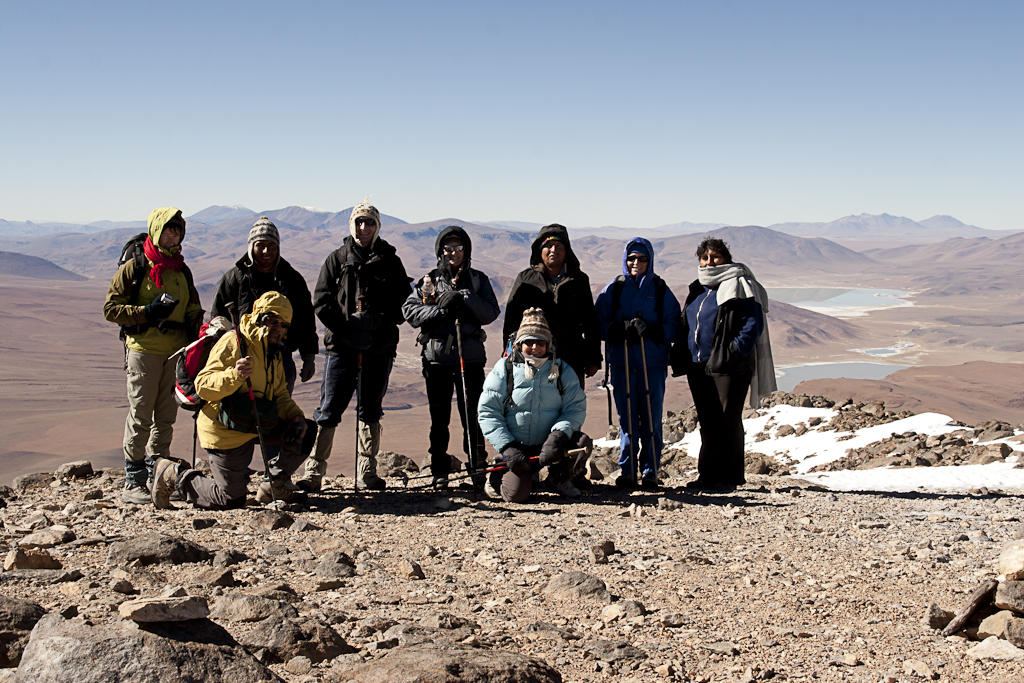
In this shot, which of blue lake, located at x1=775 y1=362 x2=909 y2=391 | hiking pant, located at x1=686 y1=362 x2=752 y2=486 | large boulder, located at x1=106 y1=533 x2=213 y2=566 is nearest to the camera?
large boulder, located at x1=106 y1=533 x2=213 y2=566

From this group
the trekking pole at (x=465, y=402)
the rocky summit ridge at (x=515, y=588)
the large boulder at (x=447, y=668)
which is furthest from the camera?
the trekking pole at (x=465, y=402)

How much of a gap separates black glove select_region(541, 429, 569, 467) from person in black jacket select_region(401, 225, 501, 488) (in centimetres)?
75

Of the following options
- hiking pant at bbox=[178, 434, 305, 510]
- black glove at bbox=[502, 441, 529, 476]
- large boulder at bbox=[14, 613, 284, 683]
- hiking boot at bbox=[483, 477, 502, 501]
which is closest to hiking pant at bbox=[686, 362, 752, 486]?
black glove at bbox=[502, 441, 529, 476]

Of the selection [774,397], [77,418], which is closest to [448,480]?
[774,397]

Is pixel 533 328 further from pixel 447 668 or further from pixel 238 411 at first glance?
pixel 447 668

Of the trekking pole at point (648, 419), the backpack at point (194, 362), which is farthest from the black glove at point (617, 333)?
the backpack at point (194, 362)

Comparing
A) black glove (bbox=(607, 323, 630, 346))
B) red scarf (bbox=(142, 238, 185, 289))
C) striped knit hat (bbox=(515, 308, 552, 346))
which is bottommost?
black glove (bbox=(607, 323, 630, 346))

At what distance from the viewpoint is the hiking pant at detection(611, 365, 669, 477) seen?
618 centimetres

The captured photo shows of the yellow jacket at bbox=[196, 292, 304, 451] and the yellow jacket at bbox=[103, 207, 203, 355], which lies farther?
the yellow jacket at bbox=[103, 207, 203, 355]

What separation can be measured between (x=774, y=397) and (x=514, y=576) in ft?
44.9

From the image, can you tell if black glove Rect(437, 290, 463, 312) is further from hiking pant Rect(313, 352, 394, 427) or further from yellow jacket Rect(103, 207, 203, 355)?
yellow jacket Rect(103, 207, 203, 355)

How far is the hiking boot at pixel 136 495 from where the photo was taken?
536 centimetres

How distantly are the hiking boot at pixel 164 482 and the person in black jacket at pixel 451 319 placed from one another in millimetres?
1819

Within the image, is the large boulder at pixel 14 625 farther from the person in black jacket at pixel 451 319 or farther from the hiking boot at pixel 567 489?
the hiking boot at pixel 567 489
